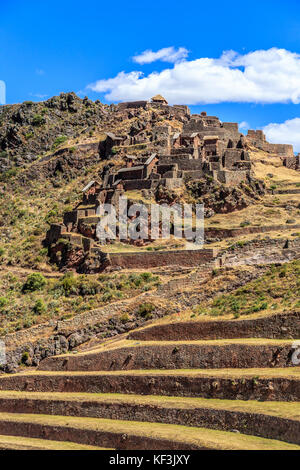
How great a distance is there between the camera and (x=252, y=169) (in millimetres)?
64875

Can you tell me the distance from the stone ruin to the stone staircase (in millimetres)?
15155

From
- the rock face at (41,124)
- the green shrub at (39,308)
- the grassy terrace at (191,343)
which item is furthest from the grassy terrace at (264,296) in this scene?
the rock face at (41,124)

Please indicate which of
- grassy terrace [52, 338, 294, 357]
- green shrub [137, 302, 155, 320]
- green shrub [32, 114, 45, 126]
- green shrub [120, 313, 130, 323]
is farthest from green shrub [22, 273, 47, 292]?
green shrub [32, 114, 45, 126]

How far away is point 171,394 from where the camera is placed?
31.4m

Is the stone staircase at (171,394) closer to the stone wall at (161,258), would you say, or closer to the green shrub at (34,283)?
the stone wall at (161,258)

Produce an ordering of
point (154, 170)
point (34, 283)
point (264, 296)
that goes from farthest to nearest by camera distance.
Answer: point (154, 170) → point (34, 283) → point (264, 296)

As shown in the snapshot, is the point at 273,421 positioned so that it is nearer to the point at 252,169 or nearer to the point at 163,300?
the point at 163,300

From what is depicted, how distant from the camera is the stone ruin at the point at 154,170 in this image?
184ft

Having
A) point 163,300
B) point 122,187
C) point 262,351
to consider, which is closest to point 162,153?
point 122,187

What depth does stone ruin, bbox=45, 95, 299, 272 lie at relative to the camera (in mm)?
56156

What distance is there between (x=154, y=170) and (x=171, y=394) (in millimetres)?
32583

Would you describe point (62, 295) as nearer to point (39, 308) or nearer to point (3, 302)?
point (39, 308)

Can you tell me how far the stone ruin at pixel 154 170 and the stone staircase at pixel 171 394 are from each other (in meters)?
15.2

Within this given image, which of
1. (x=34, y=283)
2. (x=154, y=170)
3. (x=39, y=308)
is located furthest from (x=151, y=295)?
(x=154, y=170)
